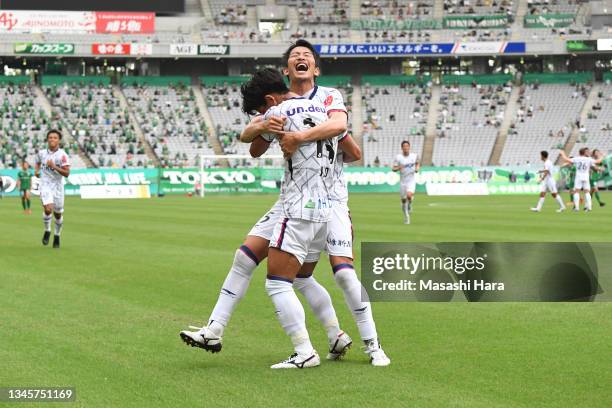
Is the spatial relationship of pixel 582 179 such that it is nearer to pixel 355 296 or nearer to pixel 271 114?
pixel 355 296

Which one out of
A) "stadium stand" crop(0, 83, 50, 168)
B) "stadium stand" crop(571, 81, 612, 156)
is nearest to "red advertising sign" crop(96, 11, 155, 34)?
"stadium stand" crop(0, 83, 50, 168)

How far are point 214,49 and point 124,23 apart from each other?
26.5 ft

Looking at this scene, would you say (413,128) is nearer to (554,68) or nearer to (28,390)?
(554,68)

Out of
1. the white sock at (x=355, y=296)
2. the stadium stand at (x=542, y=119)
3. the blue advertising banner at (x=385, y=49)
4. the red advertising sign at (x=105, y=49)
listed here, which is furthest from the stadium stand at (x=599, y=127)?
the white sock at (x=355, y=296)

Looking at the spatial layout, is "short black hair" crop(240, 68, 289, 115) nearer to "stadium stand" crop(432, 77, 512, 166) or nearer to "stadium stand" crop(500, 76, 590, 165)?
"stadium stand" crop(432, 77, 512, 166)

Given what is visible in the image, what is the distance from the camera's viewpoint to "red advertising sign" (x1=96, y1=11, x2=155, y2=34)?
253ft

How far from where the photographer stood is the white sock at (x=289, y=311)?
23.8ft

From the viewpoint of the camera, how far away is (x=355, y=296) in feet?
24.6

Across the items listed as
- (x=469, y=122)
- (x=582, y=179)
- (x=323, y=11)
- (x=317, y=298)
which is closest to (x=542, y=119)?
(x=469, y=122)

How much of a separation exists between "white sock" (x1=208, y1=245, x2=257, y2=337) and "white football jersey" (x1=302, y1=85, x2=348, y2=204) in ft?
2.99

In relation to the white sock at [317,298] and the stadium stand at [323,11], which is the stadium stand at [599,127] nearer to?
the stadium stand at [323,11]

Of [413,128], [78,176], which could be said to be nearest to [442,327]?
[78,176]

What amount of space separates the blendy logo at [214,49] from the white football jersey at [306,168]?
72.6 metres

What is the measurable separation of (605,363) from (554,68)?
259ft
